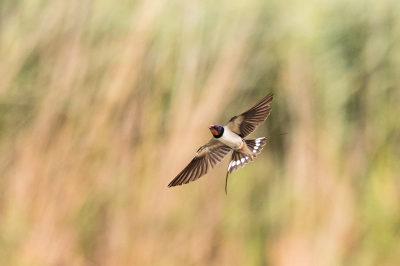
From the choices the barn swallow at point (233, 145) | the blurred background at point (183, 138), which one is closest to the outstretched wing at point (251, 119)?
the barn swallow at point (233, 145)

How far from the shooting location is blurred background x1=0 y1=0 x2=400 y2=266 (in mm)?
864

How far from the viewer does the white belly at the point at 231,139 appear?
661 millimetres

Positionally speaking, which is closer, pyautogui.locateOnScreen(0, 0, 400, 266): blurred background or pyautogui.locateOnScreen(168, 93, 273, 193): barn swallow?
pyautogui.locateOnScreen(168, 93, 273, 193): barn swallow

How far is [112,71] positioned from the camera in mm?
891

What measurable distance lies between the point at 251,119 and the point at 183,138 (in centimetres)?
20

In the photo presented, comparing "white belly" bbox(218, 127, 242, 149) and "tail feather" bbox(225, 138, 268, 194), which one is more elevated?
"white belly" bbox(218, 127, 242, 149)

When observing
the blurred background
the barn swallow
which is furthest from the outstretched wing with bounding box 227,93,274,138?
the blurred background

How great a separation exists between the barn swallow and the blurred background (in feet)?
0.48

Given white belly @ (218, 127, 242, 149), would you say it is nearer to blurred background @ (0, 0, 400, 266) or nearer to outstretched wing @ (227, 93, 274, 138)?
outstretched wing @ (227, 93, 274, 138)

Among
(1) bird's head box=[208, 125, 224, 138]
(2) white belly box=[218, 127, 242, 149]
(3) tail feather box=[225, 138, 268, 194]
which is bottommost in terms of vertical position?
(3) tail feather box=[225, 138, 268, 194]

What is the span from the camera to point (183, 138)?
2.76 feet

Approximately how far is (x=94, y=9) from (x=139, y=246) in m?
0.53

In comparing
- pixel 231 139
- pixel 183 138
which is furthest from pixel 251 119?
pixel 183 138

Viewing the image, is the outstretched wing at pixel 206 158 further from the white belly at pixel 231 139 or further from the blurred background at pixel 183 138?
the blurred background at pixel 183 138
